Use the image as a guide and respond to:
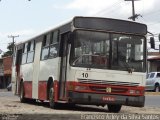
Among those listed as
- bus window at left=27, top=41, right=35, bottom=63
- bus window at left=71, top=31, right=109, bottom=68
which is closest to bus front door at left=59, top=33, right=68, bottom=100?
bus window at left=71, top=31, right=109, bottom=68

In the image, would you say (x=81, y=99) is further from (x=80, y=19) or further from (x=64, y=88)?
(x=80, y=19)

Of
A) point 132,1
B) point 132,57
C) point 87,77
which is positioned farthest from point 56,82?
point 132,1

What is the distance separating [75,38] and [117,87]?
211cm

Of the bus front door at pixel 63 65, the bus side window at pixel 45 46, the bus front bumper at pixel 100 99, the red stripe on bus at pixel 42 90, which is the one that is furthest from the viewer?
the bus side window at pixel 45 46

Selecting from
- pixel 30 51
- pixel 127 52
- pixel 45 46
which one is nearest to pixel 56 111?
pixel 127 52

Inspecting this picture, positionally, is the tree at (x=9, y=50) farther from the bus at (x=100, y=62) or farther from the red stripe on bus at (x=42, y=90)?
the bus at (x=100, y=62)

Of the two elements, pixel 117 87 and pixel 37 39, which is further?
pixel 37 39

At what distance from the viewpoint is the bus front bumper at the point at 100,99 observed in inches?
642

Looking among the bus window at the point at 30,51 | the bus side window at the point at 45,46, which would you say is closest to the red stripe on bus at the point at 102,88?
the bus side window at the point at 45,46

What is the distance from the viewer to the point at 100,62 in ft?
54.3

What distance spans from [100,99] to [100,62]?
3.89 ft

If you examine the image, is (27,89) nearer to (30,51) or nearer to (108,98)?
(30,51)

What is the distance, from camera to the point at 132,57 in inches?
661

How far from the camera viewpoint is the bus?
16.3 meters
